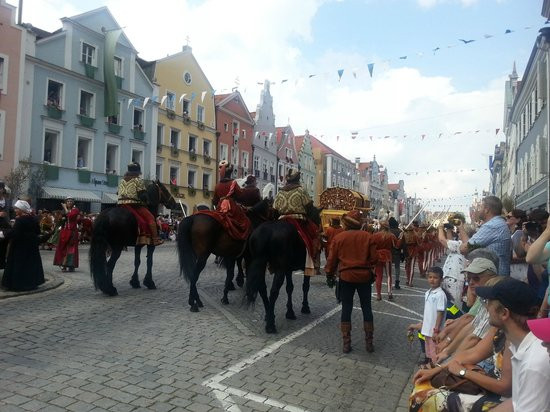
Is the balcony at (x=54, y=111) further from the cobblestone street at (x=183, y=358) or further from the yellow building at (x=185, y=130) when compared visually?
the cobblestone street at (x=183, y=358)

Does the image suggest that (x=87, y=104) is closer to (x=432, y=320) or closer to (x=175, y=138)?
(x=175, y=138)

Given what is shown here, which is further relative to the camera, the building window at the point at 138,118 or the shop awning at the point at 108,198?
the building window at the point at 138,118

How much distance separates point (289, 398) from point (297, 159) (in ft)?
174

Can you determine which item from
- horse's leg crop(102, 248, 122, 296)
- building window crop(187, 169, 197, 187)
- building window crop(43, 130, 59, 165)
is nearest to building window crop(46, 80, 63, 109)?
building window crop(43, 130, 59, 165)

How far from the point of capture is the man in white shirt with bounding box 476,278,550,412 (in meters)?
2.29

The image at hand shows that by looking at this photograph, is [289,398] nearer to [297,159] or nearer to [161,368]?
[161,368]

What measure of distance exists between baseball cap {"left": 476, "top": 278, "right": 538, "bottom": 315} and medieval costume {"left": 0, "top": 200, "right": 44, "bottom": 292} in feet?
26.3

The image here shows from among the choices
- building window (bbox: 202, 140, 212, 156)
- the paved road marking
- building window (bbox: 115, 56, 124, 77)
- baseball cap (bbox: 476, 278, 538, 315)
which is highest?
building window (bbox: 115, 56, 124, 77)

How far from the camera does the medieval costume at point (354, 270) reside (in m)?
5.80

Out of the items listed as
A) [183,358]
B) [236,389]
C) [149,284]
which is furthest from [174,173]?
[236,389]

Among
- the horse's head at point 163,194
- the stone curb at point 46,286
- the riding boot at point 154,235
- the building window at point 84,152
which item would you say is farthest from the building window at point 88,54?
the riding boot at point 154,235

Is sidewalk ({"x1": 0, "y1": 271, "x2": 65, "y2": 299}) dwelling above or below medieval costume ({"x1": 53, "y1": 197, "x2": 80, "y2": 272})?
below

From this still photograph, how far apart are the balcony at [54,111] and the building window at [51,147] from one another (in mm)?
965

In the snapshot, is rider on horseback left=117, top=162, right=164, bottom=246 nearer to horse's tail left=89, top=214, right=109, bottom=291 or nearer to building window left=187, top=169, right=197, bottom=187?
horse's tail left=89, top=214, right=109, bottom=291
